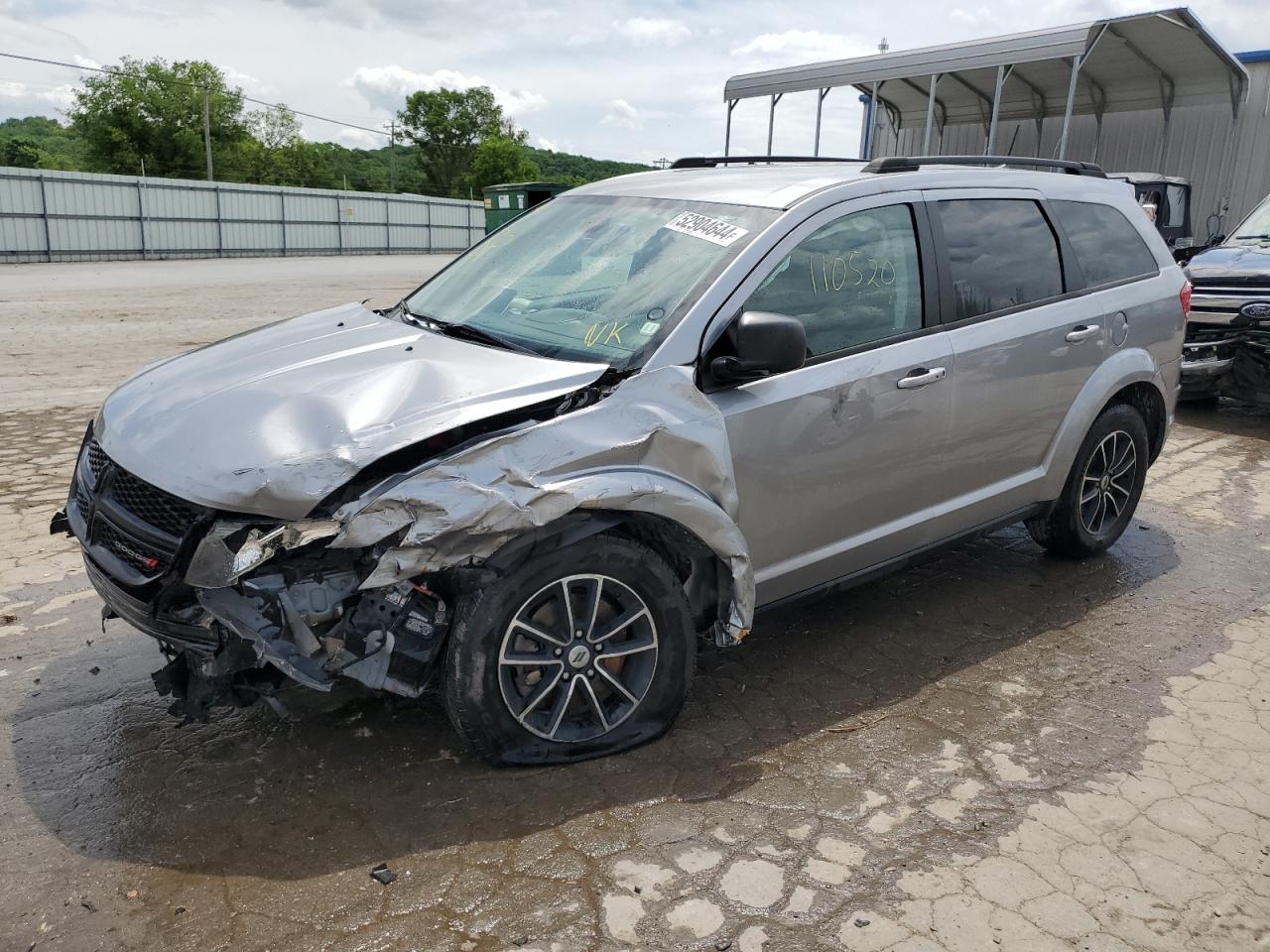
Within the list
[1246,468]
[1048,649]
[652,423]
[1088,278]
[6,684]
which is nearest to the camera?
[652,423]

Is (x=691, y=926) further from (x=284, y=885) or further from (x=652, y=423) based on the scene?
(x=652, y=423)

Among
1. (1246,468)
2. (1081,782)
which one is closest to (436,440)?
(1081,782)

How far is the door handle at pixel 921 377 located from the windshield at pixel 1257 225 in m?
6.87

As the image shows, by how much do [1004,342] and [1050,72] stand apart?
1479 cm

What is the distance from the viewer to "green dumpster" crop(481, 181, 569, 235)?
2158 cm

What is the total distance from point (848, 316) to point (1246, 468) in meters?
4.93

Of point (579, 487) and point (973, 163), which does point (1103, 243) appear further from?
point (579, 487)

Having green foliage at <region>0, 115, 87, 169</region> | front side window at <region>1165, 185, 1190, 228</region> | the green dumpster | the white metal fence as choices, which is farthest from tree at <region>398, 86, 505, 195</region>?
front side window at <region>1165, 185, 1190, 228</region>

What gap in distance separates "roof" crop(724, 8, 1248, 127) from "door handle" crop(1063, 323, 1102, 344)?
10.5 metres

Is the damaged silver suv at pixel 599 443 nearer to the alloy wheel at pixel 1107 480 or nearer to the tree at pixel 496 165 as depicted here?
the alloy wheel at pixel 1107 480

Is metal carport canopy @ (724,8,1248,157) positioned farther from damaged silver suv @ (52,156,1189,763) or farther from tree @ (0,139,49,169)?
tree @ (0,139,49,169)

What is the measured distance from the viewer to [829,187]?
372 centimetres

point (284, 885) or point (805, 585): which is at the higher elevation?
point (805, 585)

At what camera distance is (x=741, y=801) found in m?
3.10
